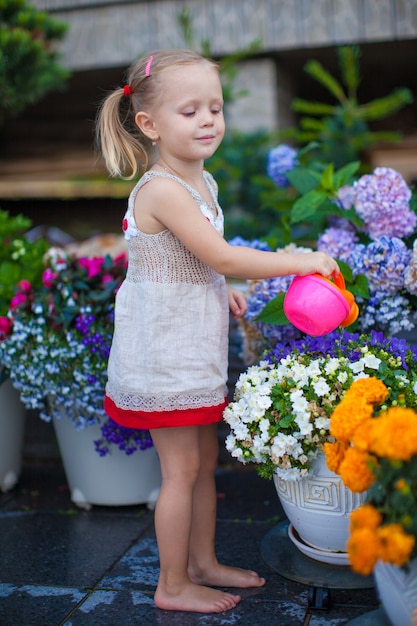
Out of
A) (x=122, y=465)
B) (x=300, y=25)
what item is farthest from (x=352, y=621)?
(x=300, y=25)

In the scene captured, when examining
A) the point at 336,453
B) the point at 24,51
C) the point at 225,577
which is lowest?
the point at 225,577

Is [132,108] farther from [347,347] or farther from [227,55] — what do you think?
[227,55]

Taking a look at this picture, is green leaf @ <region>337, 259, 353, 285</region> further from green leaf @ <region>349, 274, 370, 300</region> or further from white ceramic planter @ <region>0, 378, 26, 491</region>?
white ceramic planter @ <region>0, 378, 26, 491</region>

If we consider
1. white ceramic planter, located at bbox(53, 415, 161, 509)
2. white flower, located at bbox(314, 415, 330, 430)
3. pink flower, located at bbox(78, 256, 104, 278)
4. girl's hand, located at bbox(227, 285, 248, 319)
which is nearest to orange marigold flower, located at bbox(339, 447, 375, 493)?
white flower, located at bbox(314, 415, 330, 430)

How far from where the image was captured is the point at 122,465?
2.89m

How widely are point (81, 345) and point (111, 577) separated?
2.63 feet

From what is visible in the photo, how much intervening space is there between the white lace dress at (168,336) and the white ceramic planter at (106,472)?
0.71m

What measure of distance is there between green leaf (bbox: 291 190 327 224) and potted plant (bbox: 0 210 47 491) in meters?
1.06

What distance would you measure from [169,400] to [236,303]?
466 millimetres

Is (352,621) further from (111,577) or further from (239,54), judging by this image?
(239,54)

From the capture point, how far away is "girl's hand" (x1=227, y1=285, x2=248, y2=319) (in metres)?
2.42

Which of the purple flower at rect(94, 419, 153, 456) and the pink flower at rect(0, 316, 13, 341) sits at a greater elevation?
the pink flower at rect(0, 316, 13, 341)

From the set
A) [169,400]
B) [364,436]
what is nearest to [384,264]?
[169,400]

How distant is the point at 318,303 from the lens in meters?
2.01
